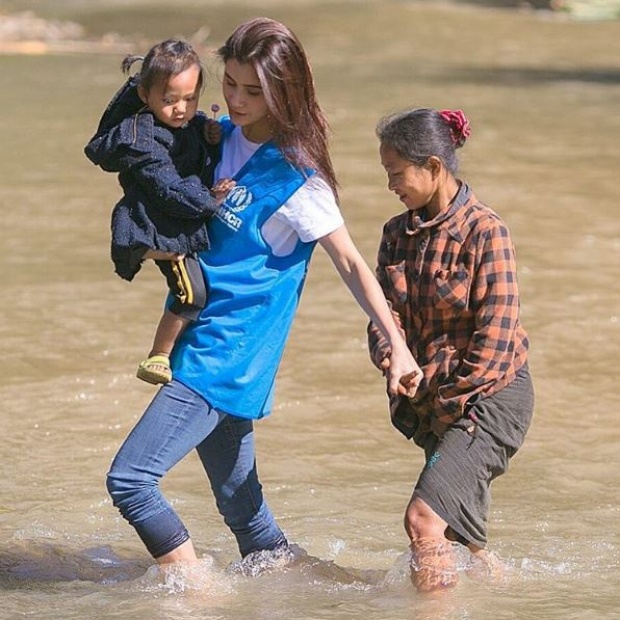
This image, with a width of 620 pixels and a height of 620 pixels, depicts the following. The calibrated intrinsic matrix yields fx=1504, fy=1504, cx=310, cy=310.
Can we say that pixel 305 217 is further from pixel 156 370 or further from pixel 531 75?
pixel 531 75

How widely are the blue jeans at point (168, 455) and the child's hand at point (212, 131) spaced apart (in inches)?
29.5

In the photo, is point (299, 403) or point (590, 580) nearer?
point (590, 580)

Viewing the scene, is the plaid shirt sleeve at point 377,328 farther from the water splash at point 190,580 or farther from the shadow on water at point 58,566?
the shadow on water at point 58,566

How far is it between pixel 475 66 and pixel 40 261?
46.8 ft

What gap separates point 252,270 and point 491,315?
0.72 metres

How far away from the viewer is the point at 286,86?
4309 millimetres

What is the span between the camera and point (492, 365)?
4.46 m

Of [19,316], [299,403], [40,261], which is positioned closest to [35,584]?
[299,403]

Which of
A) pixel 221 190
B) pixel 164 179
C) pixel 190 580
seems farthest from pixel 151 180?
pixel 190 580

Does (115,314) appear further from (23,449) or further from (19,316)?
(23,449)

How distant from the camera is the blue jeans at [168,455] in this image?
4.40 m

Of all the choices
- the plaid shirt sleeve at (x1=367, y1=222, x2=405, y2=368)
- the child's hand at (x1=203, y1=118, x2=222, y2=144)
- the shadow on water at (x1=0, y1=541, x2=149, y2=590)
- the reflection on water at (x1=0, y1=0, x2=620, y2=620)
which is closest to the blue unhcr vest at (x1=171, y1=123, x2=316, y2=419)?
the child's hand at (x1=203, y1=118, x2=222, y2=144)

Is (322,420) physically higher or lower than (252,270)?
lower

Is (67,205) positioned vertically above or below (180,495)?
below
